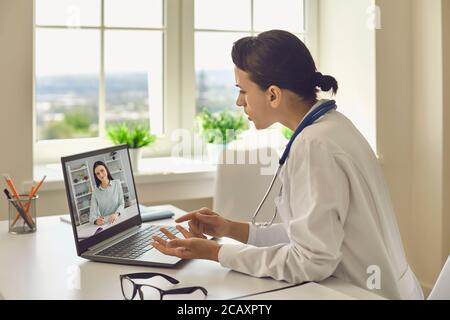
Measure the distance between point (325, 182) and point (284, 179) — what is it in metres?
0.15

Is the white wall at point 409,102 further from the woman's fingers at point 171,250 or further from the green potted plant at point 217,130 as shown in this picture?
the woman's fingers at point 171,250

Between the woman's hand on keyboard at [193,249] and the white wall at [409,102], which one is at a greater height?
the white wall at [409,102]

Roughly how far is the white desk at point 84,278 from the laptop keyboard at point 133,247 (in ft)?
0.17

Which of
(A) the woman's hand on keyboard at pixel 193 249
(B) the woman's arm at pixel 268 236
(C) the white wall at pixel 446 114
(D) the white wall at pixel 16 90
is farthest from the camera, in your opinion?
(C) the white wall at pixel 446 114

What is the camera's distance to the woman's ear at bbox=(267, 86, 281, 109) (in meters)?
1.63

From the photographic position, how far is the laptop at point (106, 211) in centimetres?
159

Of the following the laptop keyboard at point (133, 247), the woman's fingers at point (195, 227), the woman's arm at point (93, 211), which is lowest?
the laptop keyboard at point (133, 247)

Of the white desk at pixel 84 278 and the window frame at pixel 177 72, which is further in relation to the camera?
the window frame at pixel 177 72

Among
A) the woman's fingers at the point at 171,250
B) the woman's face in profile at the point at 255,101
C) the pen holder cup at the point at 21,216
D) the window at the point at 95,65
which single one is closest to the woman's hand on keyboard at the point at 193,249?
the woman's fingers at the point at 171,250

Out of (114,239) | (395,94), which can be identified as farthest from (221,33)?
(114,239)

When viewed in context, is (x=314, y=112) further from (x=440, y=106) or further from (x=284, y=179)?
(x=440, y=106)

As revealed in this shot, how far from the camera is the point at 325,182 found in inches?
55.7

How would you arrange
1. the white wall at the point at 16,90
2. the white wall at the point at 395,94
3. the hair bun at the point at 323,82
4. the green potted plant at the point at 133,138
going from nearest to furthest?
the hair bun at the point at 323,82 < the white wall at the point at 16,90 < the green potted plant at the point at 133,138 < the white wall at the point at 395,94

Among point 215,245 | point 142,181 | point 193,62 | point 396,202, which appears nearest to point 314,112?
point 215,245
